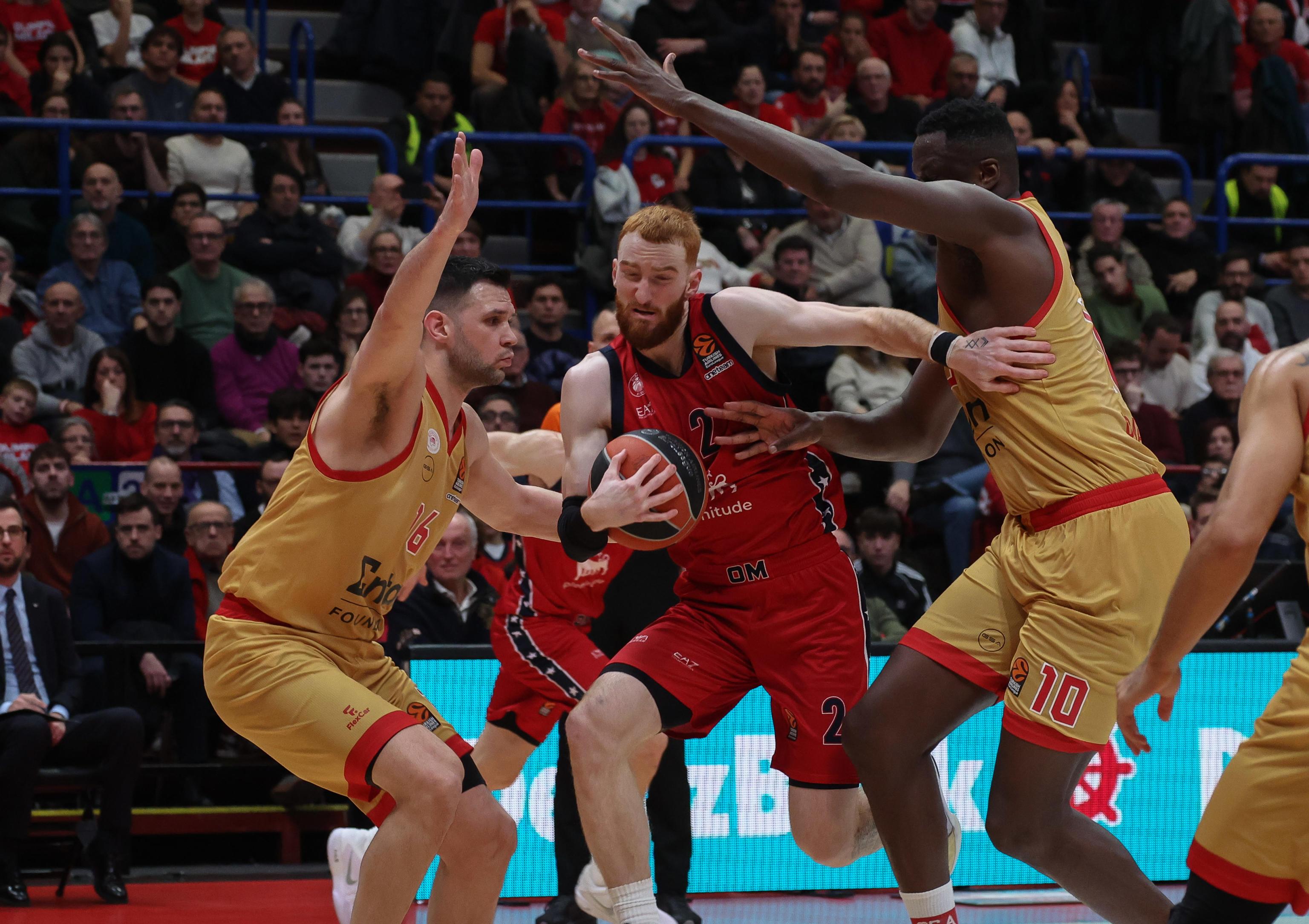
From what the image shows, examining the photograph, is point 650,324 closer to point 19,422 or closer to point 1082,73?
point 19,422

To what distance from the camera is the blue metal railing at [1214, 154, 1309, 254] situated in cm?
1247

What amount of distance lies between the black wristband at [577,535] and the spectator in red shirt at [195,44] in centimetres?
819

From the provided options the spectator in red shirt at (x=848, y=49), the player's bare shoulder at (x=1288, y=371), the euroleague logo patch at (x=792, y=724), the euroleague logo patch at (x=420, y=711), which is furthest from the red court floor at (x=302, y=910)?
the spectator in red shirt at (x=848, y=49)

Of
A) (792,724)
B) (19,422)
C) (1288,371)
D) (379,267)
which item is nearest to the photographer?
(1288,371)

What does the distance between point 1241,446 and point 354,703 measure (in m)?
2.39

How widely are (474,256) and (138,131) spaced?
7.99 feet

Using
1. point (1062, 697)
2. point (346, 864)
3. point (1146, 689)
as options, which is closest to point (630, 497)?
point (1062, 697)

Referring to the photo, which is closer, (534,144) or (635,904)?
(635,904)

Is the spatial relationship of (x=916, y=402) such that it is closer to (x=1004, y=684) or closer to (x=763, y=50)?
(x=1004, y=684)

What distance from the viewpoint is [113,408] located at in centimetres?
904

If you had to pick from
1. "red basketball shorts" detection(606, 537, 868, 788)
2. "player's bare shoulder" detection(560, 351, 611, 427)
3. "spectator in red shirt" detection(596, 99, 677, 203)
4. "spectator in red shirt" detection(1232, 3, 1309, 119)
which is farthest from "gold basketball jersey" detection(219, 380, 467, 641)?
"spectator in red shirt" detection(1232, 3, 1309, 119)

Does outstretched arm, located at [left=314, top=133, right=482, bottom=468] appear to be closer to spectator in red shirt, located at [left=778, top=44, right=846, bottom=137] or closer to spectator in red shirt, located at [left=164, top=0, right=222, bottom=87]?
spectator in red shirt, located at [left=164, top=0, right=222, bottom=87]

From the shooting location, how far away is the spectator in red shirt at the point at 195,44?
38.3 feet

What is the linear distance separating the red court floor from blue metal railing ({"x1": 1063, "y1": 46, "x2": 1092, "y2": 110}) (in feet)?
27.5
